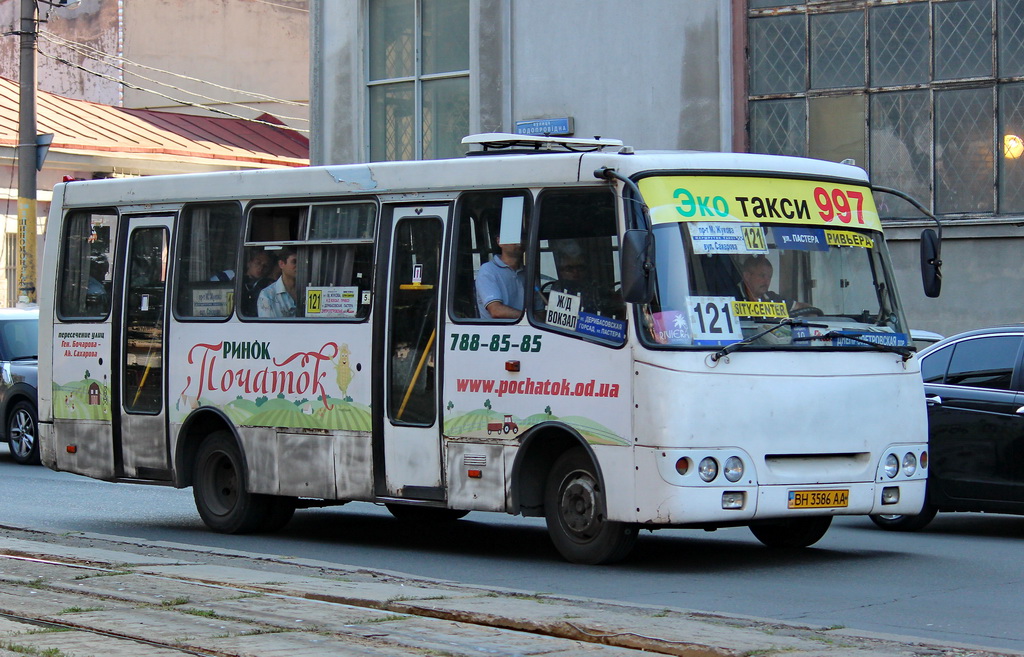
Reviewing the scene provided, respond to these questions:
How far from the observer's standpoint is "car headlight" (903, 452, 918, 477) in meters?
10.6

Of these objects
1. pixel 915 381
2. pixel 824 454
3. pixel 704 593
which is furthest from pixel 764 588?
pixel 915 381

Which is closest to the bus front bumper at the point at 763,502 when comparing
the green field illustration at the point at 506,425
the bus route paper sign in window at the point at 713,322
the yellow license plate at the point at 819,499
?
the yellow license plate at the point at 819,499

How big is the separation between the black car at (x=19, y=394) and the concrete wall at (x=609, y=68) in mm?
8101

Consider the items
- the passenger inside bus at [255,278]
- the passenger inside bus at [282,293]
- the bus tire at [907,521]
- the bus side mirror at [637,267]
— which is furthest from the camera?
the bus tire at [907,521]

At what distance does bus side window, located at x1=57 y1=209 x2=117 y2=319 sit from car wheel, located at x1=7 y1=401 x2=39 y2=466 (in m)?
6.86

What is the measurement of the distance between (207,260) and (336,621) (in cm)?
557

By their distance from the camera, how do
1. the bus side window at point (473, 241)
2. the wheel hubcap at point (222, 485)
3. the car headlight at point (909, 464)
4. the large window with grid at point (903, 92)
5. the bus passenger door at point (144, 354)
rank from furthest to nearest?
the large window with grid at point (903, 92) → the bus passenger door at point (144, 354) → the wheel hubcap at point (222, 485) → the bus side window at point (473, 241) → the car headlight at point (909, 464)

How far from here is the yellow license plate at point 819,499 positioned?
1009 centimetres

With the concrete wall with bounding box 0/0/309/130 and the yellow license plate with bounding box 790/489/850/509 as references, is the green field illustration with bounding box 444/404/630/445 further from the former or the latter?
the concrete wall with bounding box 0/0/309/130

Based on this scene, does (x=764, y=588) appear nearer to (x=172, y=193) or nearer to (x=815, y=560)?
(x=815, y=560)

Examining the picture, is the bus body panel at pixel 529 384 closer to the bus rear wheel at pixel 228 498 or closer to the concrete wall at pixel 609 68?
the bus rear wheel at pixel 228 498

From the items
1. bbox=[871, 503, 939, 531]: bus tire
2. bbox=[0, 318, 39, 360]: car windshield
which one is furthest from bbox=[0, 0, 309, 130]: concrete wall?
bbox=[871, 503, 939, 531]: bus tire

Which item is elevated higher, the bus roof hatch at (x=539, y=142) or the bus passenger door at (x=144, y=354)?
the bus roof hatch at (x=539, y=142)

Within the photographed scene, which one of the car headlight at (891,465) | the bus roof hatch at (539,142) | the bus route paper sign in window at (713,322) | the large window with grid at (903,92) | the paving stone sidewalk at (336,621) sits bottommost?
the paving stone sidewalk at (336,621)
